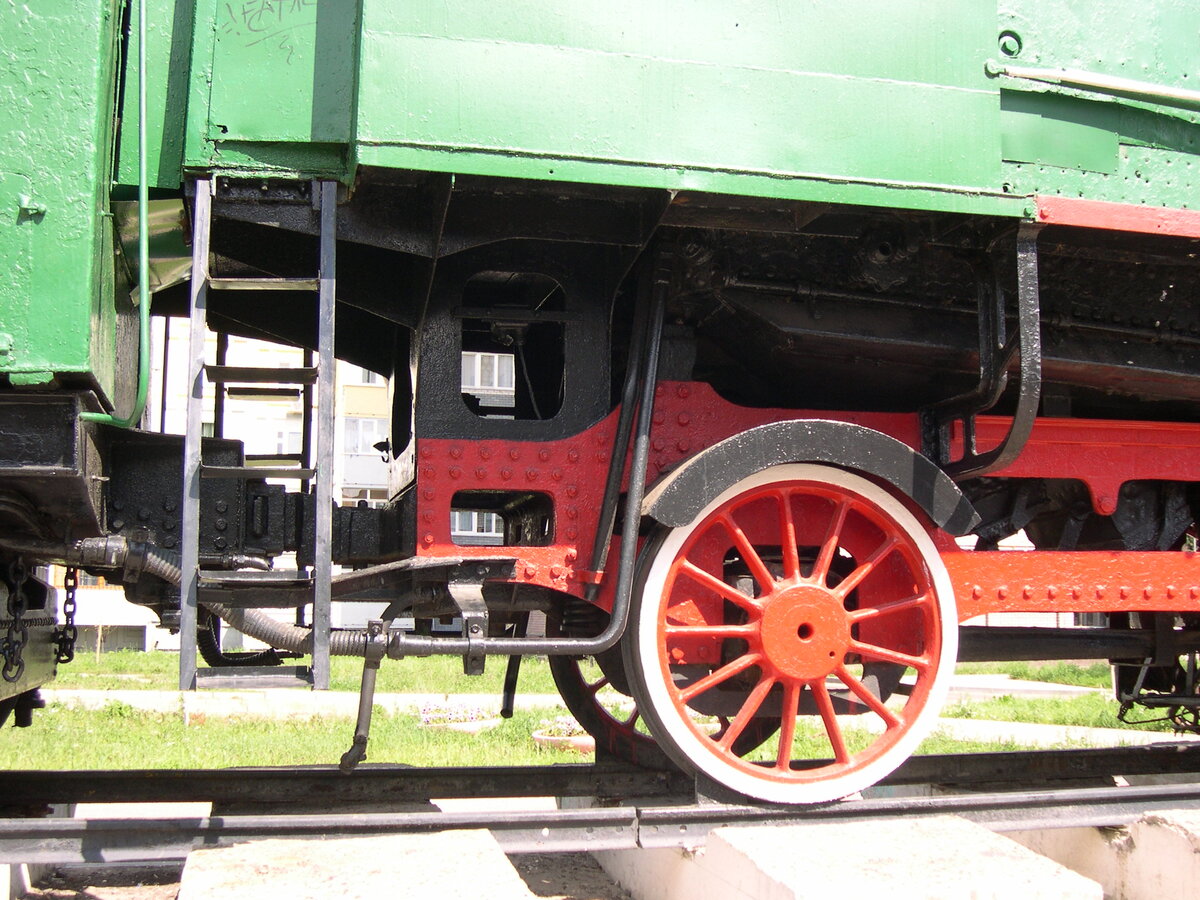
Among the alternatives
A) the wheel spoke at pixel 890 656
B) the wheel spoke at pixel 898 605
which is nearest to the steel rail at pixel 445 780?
the wheel spoke at pixel 890 656

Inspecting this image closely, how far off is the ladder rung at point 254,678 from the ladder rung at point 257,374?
0.83m

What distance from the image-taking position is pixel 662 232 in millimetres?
3689

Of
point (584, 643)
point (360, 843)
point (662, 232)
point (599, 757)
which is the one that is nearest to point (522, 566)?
→ point (584, 643)

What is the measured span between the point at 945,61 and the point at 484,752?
500 cm

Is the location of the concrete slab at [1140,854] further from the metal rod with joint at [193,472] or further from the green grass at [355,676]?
the green grass at [355,676]

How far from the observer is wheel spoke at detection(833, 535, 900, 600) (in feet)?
12.1

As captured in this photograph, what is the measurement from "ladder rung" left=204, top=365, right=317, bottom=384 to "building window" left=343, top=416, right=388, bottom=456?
18052 millimetres

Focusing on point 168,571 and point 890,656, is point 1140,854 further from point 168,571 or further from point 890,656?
point 168,571

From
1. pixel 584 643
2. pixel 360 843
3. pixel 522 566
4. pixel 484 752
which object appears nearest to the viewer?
pixel 360 843

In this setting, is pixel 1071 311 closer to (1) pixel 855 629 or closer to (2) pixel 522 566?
(1) pixel 855 629

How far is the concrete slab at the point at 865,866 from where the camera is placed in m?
2.62

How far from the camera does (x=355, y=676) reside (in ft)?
40.5

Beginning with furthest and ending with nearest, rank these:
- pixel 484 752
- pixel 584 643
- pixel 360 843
→ pixel 484 752
pixel 584 643
pixel 360 843

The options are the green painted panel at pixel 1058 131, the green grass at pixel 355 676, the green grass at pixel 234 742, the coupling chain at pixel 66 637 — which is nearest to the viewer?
the green painted panel at pixel 1058 131
